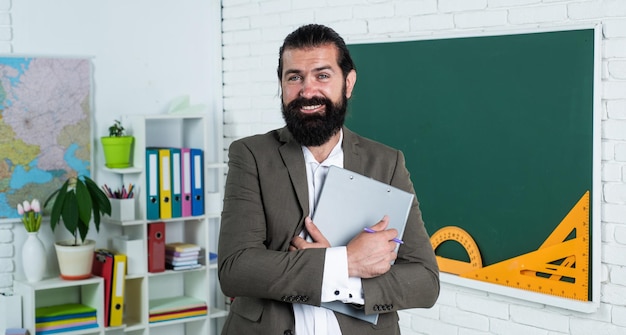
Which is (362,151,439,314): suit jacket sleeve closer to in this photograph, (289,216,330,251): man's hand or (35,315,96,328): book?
(289,216,330,251): man's hand

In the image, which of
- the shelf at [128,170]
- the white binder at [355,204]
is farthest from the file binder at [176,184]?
the white binder at [355,204]

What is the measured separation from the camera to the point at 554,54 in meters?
3.01

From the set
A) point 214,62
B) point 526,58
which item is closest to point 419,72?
point 526,58

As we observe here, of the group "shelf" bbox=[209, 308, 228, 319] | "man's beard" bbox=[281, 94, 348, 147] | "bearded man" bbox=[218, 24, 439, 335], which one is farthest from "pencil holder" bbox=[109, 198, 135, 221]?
"man's beard" bbox=[281, 94, 348, 147]

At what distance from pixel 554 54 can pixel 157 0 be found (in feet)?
7.75

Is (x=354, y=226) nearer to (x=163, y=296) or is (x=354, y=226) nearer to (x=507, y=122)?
(x=507, y=122)

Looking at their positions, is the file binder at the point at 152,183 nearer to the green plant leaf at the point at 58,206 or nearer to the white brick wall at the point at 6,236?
the green plant leaf at the point at 58,206

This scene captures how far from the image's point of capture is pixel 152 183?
13.8 feet

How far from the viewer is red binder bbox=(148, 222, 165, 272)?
13.9 feet

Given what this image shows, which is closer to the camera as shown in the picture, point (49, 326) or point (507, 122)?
point (507, 122)

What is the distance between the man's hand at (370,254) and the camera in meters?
1.76

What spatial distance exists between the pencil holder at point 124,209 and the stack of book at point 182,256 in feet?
1.09

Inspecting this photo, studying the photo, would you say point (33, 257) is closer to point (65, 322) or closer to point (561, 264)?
point (65, 322)

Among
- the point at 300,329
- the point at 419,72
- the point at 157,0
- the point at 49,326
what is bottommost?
the point at 49,326
